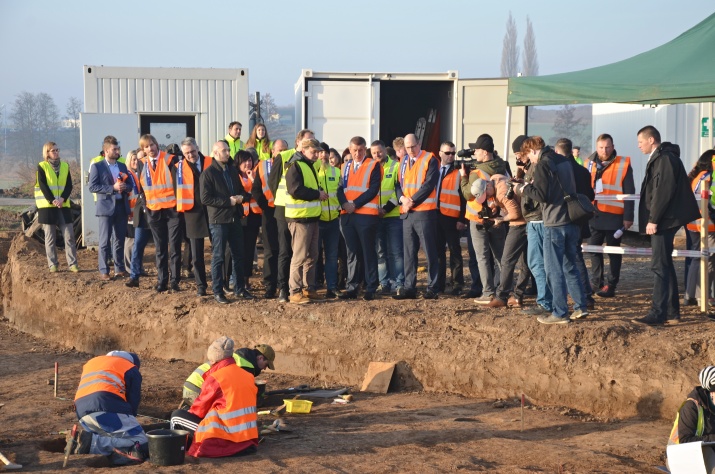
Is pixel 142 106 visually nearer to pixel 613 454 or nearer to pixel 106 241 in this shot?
pixel 106 241

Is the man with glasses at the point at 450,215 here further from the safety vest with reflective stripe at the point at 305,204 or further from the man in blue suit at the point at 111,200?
the man in blue suit at the point at 111,200

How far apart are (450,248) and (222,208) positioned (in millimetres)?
3096

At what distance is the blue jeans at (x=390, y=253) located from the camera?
43.0 ft

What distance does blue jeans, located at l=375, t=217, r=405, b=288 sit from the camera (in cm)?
1310

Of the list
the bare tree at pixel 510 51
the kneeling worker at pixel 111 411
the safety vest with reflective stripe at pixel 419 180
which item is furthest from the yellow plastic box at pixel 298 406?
the bare tree at pixel 510 51

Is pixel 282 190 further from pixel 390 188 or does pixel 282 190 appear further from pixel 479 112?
pixel 479 112

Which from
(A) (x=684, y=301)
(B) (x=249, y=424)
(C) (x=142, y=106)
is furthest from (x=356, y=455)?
(C) (x=142, y=106)

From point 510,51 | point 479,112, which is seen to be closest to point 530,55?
point 510,51

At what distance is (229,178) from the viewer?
41.3 feet

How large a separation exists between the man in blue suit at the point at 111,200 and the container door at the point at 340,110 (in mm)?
4736

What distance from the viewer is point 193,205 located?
1301cm

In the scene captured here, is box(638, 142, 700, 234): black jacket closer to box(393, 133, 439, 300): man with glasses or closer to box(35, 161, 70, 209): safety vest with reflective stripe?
box(393, 133, 439, 300): man with glasses

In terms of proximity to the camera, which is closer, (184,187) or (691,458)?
(691,458)

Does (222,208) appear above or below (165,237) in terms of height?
above
